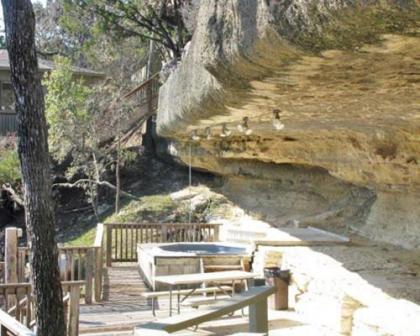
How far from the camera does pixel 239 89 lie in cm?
549

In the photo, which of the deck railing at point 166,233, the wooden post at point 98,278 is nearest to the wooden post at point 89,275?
the wooden post at point 98,278

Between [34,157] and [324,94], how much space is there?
2.66 meters

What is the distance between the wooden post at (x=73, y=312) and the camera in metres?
6.88

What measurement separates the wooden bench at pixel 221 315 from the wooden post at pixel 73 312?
9.31 ft

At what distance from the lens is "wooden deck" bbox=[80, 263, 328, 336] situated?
27.5 ft

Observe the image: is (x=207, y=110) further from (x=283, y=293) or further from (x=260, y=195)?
(x=260, y=195)

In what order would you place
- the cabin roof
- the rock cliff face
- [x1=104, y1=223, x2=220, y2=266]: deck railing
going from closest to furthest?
the rock cliff face < [x1=104, y1=223, x2=220, y2=266]: deck railing < the cabin roof

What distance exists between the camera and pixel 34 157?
595cm

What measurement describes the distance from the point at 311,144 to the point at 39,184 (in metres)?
6.69

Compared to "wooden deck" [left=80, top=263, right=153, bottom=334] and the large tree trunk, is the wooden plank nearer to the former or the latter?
"wooden deck" [left=80, top=263, right=153, bottom=334]

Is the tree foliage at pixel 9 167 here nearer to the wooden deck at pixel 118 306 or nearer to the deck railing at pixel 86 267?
the wooden deck at pixel 118 306

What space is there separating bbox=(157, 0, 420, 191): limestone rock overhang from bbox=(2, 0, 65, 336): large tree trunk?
152 centimetres

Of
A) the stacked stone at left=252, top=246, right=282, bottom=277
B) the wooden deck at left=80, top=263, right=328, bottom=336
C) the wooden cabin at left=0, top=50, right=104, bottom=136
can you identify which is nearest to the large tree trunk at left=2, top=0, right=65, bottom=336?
the wooden deck at left=80, top=263, right=328, bottom=336

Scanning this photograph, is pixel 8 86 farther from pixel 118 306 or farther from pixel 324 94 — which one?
pixel 324 94
